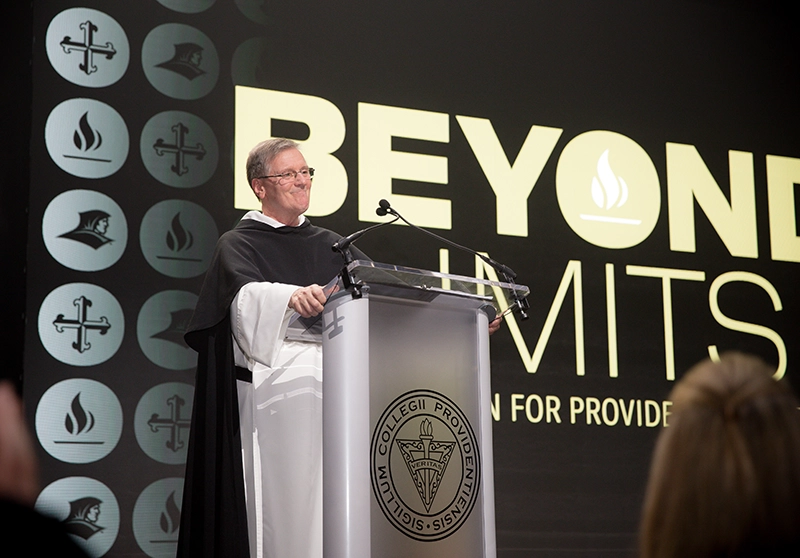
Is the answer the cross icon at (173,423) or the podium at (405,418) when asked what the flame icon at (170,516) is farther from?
the podium at (405,418)

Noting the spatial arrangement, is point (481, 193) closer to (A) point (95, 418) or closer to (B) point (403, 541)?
(A) point (95, 418)

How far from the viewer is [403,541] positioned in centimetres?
258

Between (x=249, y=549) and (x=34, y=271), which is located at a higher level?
(x=34, y=271)

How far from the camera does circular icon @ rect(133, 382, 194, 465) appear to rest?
3900 millimetres

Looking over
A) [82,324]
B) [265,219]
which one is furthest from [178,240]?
[265,219]

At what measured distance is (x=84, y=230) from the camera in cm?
395

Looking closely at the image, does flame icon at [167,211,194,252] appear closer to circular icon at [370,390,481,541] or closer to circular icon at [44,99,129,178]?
circular icon at [44,99,129,178]

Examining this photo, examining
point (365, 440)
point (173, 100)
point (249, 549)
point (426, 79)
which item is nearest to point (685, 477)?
point (365, 440)

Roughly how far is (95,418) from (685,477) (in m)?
3.19

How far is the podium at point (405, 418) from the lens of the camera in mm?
2564

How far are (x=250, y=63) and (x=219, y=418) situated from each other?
1760mm

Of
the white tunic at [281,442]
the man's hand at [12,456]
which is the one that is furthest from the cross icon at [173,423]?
the man's hand at [12,456]

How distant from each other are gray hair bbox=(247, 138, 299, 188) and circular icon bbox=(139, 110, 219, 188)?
0.59 meters

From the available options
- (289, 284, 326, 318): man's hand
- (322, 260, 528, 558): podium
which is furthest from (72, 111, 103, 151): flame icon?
(322, 260, 528, 558): podium
